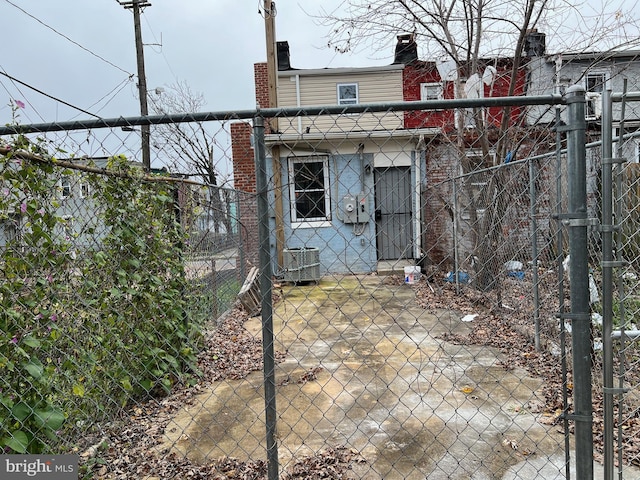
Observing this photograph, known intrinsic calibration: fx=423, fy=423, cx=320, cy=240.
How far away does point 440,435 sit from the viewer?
2.87m

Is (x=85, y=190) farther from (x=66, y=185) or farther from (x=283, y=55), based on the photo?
(x=283, y=55)

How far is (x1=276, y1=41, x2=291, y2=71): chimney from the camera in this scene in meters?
12.0

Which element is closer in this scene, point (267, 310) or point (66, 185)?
point (267, 310)

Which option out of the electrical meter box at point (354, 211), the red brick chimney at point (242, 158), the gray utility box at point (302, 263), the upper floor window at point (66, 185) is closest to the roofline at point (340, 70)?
the red brick chimney at point (242, 158)

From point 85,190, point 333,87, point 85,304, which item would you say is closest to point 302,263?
point 333,87

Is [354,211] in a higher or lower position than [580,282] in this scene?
higher

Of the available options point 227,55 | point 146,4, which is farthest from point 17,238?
point 227,55

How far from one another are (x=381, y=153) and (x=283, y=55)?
631cm

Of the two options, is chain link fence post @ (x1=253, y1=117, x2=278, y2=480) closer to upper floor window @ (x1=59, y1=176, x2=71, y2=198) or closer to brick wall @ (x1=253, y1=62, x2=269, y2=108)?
upper floor window @ (x1=59, y1=176, x2=71, y2=198)

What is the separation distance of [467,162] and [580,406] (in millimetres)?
6211

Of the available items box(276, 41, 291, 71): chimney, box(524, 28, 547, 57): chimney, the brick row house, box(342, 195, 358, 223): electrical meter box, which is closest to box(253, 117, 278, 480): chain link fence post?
the brick row house

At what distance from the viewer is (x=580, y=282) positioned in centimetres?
162

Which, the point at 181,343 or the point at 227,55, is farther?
the point at 227,55

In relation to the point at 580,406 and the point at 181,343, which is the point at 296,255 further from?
the point at 580,406
